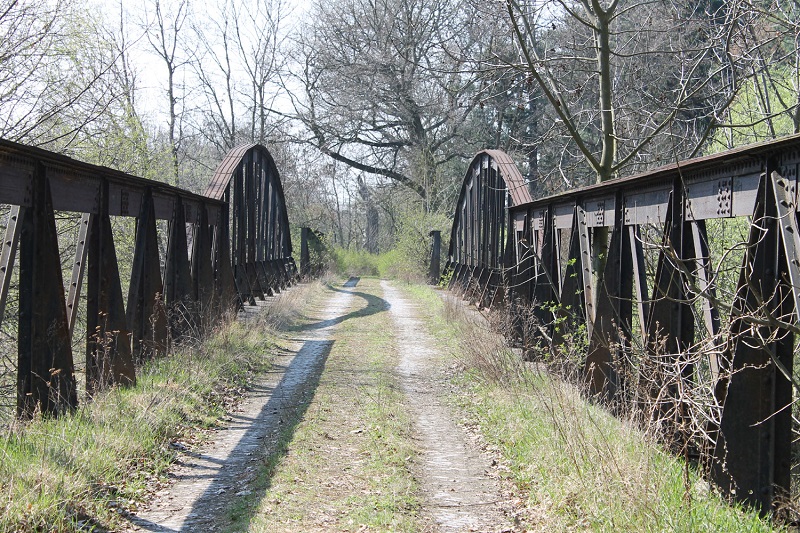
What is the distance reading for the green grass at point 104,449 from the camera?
4469 millimetres

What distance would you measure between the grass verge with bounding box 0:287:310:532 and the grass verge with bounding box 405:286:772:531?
8.51 feet

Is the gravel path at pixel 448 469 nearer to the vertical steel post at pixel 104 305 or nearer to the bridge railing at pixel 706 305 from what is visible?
the bridge railing at pixel 706 305

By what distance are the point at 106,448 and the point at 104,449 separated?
3 cm

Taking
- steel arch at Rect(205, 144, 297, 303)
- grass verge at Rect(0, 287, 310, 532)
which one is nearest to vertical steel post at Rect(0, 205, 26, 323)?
grass verge at Rect(0, 287, 310, 532)

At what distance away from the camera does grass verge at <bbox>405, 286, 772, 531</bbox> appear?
13.9 ft

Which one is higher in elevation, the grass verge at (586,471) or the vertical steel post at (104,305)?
the vertical steel post at (104,305)

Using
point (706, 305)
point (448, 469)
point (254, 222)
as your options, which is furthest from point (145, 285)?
point (254, 222)

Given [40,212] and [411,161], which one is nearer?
[40,212]

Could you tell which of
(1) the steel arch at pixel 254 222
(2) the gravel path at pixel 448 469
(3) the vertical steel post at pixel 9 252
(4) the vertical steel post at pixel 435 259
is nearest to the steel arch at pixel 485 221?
(4) the vertical steel post at pixel 435 259

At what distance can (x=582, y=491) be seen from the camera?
4.90 m

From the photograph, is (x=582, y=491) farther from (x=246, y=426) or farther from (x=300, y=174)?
(x=300, y=174)

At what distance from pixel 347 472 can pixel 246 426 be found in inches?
74.6

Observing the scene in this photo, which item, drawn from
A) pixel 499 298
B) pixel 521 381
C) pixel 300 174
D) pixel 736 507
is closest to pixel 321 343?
pixel 499 298

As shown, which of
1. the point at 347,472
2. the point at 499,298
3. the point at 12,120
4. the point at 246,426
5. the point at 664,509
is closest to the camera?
the point at 664,509
